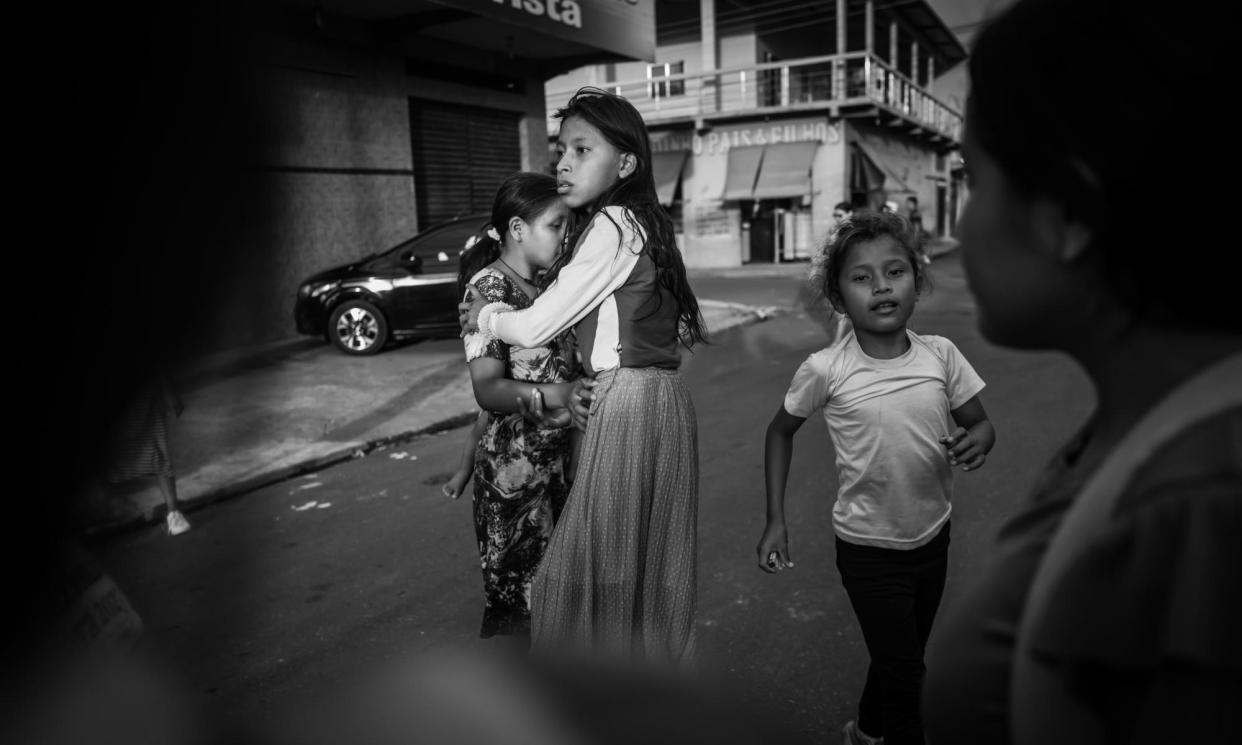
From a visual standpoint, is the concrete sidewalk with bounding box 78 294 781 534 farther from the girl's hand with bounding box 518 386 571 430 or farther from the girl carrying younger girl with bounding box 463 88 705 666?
the girl carrying younger girl with bounding box 463 88 705 666

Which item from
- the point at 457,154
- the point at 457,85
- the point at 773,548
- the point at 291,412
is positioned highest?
the point at 457,85

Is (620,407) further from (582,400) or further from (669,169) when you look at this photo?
(669,169)

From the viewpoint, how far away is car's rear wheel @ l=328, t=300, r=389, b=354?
941 centimetres

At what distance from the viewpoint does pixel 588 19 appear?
40.5 feet

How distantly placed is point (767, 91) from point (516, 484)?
24.1 metres

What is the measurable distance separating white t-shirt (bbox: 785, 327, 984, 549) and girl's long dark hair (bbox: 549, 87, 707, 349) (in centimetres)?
43

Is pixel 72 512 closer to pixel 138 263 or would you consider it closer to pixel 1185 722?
pixel 138 263

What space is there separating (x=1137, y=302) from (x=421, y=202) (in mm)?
12082

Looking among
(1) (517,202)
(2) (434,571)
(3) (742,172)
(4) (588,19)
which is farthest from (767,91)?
(1) (517,202)

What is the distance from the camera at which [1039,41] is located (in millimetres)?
713

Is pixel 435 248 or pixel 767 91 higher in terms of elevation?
pixel 767 91

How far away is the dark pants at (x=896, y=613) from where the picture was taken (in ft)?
6.95

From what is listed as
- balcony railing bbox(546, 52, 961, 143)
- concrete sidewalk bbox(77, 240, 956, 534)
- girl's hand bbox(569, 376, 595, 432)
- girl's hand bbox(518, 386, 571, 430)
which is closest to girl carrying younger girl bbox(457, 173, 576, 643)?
girl's hand bbox(518, 386, 571, 430)

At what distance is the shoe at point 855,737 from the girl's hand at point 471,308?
154 cm
